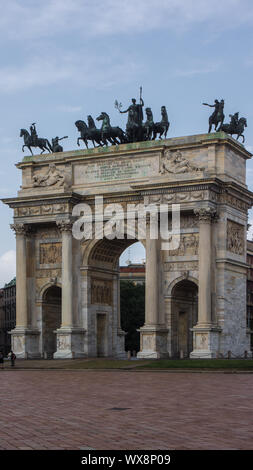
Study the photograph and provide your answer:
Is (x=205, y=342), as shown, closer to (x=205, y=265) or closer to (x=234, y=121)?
(x=205, y=265)

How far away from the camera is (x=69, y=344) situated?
178ft

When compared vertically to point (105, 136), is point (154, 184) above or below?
below

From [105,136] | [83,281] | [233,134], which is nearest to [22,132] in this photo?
[105,136]

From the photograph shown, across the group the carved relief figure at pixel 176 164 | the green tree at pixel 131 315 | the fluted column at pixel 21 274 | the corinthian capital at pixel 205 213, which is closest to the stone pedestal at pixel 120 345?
the fluted column at pixel 21 274

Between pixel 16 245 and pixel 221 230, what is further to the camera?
pixel 16 245

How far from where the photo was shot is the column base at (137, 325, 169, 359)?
5097 centimetres

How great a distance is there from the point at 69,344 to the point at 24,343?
156 inches

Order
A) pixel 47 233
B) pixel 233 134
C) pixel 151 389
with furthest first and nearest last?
pixel 47 233 → pixel 233 134 → pixel 151 389

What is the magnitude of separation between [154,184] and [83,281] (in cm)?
918

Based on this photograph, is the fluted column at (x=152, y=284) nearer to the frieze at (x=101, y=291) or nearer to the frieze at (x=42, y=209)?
the frieze at (x=101, y=291)

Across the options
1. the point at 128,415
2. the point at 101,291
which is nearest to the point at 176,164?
the point at 101,291
